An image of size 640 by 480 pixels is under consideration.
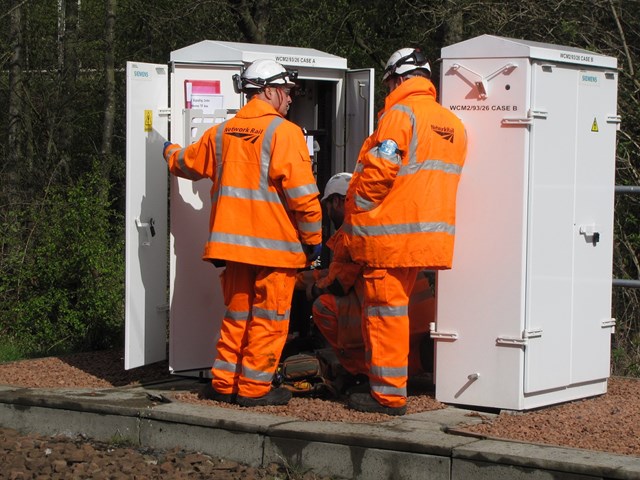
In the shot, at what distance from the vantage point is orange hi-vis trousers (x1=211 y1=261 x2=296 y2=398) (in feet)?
22.0

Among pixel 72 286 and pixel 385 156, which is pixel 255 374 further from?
pixel 72 286

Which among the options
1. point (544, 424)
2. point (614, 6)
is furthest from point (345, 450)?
point (614, 6)

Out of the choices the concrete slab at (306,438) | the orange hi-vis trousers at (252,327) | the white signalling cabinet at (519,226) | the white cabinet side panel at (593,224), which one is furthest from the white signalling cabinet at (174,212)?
the white cabinet side panel at (593,224)

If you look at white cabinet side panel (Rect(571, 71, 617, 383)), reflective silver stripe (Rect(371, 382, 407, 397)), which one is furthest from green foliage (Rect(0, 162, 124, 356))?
white cabinet side panel (Rect(571, 71, 617, 383))

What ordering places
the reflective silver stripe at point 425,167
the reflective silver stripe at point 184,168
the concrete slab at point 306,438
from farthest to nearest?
the reflective silver stripe at point 184,168 < the reflective silver stripe at point 425,167 < the concrete slab at point 306,438

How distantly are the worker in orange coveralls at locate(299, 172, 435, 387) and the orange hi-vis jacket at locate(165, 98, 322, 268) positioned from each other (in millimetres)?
258

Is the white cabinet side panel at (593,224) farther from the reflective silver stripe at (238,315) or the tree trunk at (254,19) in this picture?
the tree trunk at (254,19)

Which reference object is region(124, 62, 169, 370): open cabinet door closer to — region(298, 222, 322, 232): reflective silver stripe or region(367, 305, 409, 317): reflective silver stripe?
region(298, 222, 322, 232): reflective silver stripe

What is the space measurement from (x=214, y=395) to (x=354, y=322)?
100 centimetres

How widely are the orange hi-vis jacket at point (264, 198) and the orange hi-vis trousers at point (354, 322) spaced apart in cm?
45

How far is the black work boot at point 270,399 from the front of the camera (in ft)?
22.0

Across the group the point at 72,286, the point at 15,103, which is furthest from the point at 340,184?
the point at 15,103

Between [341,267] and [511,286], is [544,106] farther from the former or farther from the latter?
[341,267]

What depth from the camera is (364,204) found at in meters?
6.31
